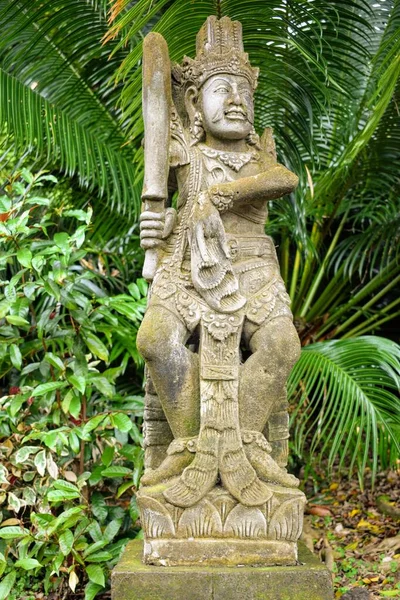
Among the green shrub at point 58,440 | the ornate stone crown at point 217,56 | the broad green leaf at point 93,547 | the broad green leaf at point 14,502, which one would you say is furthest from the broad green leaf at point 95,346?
the ornate stone crown at point 217,56

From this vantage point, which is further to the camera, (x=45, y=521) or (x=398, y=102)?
(x=398, y=102)

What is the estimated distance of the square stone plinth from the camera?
2859mm

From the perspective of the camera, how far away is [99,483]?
470 cm

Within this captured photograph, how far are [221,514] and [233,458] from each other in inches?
9.7

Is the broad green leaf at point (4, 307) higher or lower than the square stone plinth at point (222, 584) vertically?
higher

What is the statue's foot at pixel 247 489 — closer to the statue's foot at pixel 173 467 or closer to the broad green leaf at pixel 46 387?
the statue's foot at pixel 173 467

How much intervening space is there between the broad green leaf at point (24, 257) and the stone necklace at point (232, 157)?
4.32 feet

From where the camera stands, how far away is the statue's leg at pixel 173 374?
3176 millimetres

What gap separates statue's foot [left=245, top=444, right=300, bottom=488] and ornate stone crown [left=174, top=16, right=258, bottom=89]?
74.4 inches

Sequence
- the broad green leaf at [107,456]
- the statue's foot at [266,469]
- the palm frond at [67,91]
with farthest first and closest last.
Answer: the palm frond at [67,91], the broad green leaf at [107,456], the statue's foot at [266,469]

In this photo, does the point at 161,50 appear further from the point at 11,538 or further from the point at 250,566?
the point at 11,538

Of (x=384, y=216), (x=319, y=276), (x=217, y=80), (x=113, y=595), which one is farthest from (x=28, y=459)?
(x=384, y=216)

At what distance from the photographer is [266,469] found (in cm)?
313

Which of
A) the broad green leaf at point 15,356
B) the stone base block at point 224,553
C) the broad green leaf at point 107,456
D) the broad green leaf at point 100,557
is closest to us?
the stone base block at point 224,553
